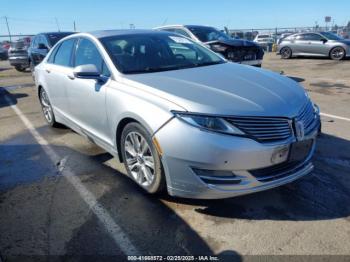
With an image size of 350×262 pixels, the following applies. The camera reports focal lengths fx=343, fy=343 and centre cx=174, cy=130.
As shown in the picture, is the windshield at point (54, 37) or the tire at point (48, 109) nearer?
the tire at point (48, 109)

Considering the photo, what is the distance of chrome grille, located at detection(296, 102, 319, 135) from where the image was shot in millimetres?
3123

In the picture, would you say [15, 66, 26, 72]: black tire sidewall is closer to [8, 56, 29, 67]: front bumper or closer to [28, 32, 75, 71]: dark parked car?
[8, 56, 29, 67]: front bumper

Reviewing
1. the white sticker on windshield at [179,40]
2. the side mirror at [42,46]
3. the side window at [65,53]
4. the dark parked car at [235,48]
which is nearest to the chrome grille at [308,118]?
the white sticker on windshield at [179,40]

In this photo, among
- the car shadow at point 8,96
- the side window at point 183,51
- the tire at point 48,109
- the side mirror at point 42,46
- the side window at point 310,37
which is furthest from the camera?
the side window at point 310,37

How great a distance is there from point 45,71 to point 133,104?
3010 millimetres

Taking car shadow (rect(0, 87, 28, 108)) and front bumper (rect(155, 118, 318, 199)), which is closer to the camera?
front bumper (rect(155, 118, 318, 199))

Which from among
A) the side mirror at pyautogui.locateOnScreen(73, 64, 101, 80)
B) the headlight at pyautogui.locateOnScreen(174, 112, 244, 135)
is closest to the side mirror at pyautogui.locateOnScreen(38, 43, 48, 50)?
the side mirror at pyautogui.locateOnScreen(73, 64, 101, 80)

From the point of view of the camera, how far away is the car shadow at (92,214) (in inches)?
107

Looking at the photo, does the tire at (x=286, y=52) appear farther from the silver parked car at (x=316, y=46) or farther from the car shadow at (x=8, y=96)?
the car shadow at (x=8, y=96)

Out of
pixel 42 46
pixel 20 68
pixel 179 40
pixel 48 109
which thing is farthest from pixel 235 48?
pixel 20 68

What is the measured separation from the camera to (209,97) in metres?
2.98

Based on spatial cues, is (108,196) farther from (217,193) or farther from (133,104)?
(217,193)

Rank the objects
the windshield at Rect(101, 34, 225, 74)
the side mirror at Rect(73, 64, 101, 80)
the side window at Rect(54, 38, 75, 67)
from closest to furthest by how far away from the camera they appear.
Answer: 1. the side mirror at Rect(73, 64, 101, 80)
2. the windshield at Rect(101, 34, 225, 74)
3. the side window at Rect(54, 38, 75, 67)

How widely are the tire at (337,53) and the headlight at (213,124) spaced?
15.6 meters
